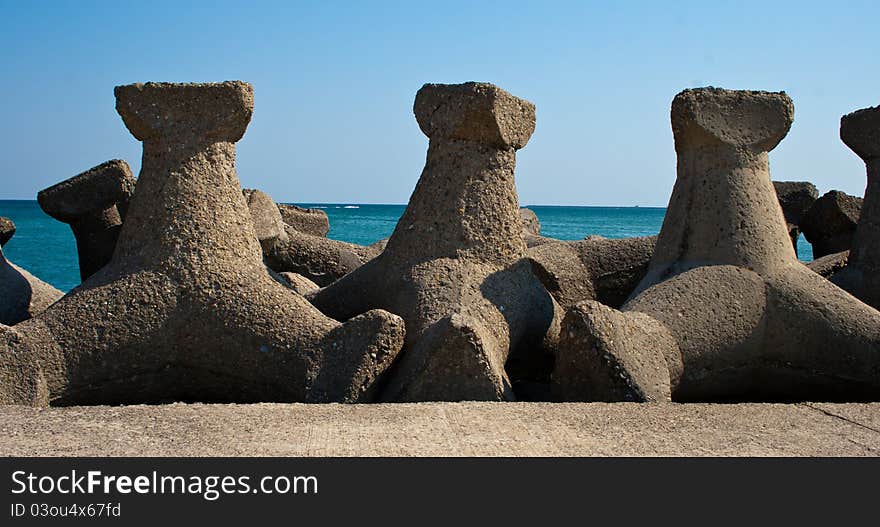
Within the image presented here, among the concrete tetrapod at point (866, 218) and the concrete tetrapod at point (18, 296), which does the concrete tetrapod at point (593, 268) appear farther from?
the concrete tetrapod at point (18, 296)

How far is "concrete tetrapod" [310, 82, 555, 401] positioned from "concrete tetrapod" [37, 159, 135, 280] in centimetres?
130

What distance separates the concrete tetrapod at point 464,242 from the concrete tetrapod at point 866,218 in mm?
1966

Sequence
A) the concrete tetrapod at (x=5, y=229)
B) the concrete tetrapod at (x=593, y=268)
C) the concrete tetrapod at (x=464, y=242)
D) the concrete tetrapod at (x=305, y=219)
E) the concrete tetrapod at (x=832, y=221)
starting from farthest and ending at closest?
the concrete tetrapod at (x=305, y=219), the concrete tetrapod at (x=832, y=221), the concrete tetrapod at (x=5, y=229), the concrete tetrapod at (x=593, y=268), the concrete tetrapod at (x=464, y=242)

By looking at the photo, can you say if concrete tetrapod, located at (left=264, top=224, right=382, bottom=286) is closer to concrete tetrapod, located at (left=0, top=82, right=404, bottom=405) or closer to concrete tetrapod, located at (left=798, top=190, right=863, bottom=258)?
concrete tetrapod, located at (left=0, top=82, right=404, bottom=405)

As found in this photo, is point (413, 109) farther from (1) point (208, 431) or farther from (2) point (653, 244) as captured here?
(1) point (208, 431)

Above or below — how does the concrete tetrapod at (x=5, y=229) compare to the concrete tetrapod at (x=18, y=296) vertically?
above

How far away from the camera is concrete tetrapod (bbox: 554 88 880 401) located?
3951mm

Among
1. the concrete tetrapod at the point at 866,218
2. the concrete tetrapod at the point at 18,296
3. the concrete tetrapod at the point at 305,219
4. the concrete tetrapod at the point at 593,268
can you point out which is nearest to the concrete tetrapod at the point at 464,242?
the concrete tetrapod at the point at 593,268

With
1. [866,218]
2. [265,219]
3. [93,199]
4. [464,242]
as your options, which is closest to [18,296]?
[93,199]

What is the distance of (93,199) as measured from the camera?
5254 millimetres

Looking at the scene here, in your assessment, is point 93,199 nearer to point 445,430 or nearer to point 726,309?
point 445,430

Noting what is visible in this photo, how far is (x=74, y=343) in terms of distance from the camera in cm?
407

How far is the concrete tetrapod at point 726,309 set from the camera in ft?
13.0
